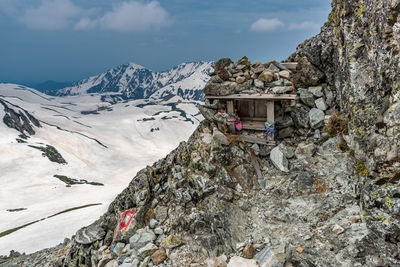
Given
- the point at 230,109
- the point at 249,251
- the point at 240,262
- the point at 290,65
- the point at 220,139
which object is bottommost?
the point at 240,262

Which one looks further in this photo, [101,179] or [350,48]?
[101,179]

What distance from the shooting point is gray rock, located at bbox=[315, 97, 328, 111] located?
12172mm

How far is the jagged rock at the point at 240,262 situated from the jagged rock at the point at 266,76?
361 inches

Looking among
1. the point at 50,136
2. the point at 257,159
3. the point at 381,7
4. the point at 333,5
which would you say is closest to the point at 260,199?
the point at 257,159

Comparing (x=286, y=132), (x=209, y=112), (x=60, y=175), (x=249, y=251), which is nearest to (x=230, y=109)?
(x=209, y=112)

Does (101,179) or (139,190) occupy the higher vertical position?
(139,190)

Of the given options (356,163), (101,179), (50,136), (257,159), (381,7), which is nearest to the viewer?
(381,7)

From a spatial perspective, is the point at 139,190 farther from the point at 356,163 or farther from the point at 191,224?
the point at 356,163

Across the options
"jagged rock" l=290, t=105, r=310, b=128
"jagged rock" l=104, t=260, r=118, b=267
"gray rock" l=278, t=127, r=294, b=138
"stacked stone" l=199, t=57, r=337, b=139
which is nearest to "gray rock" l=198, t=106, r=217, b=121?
"stacked stone" l=199, t=57, r=337, b=139

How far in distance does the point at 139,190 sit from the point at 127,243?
315 cm

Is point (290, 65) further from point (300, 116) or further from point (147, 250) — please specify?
point (147, 250)

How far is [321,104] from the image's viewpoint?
12289 millimetres

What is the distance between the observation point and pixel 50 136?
5743 inches

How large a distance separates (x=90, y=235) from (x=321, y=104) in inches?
602
